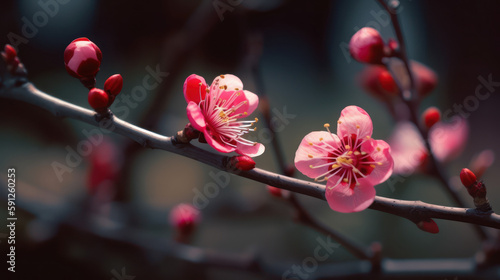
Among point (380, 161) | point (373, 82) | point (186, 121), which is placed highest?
point (380, 161)

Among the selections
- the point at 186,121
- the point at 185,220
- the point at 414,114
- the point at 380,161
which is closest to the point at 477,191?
the point at 380,161

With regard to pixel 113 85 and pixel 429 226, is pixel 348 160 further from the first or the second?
pixel 113 85

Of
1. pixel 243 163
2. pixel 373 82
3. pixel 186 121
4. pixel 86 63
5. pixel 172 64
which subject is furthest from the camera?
pixel 186 121

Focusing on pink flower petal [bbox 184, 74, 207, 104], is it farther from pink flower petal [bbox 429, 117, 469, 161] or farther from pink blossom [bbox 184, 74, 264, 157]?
pink flower petal [bbox 429, 117, 469, 161]

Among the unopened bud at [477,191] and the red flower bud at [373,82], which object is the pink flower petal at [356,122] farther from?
the red flower bud at [373,82]

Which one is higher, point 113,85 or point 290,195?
point 113,85

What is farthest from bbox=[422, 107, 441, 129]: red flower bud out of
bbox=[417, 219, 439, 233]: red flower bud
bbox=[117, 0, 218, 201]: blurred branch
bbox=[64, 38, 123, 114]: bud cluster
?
bbox=[117, 0, 218, 201]: blurred branch

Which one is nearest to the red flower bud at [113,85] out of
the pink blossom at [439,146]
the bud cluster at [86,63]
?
the bud cluster at [86,63]
